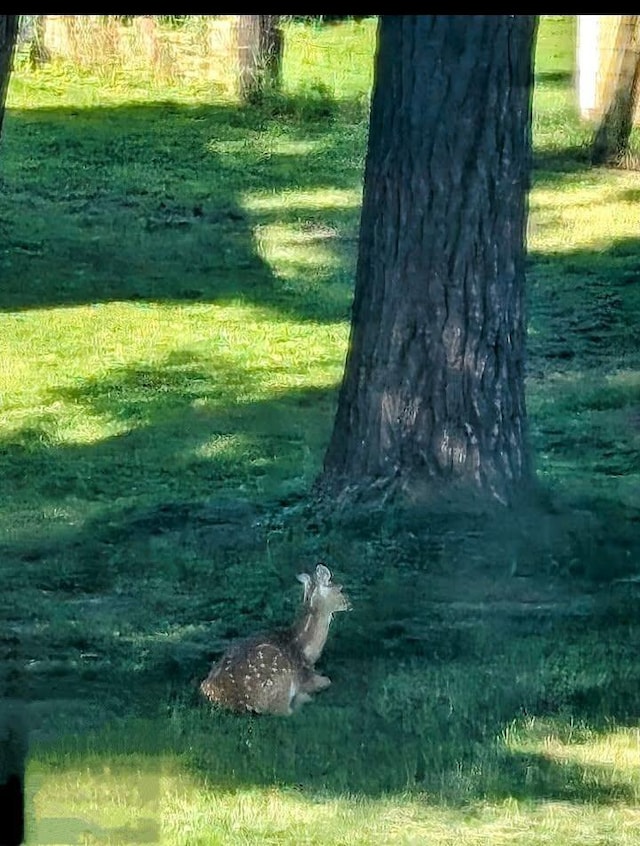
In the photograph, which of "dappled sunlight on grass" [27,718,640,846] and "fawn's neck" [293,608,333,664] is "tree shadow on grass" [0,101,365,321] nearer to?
"fawn's neck" [293,608,333,664]

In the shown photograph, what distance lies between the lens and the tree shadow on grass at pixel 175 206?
5.50m

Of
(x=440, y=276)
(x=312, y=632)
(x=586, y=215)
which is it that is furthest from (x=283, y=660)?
(x=586, y=215)

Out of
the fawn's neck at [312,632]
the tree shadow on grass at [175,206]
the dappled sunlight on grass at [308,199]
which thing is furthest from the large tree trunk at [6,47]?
the fawn's neck at [312,632]

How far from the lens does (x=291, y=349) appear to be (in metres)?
5.50

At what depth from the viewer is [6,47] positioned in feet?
17.0

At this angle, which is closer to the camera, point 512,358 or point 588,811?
point 588,811

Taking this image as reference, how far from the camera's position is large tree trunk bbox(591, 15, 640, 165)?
18.1ft

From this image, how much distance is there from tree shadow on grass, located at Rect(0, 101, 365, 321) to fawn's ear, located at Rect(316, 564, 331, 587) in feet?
2.29

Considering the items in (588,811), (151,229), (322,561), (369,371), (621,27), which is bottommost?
(588,811)

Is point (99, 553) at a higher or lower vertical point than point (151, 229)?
lower

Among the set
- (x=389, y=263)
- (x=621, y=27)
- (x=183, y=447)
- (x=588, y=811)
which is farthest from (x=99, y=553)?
(x=621, y=27)

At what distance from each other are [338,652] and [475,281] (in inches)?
42.8

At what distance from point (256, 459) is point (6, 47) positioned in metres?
1.28

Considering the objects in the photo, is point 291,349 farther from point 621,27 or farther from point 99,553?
point 621,27
